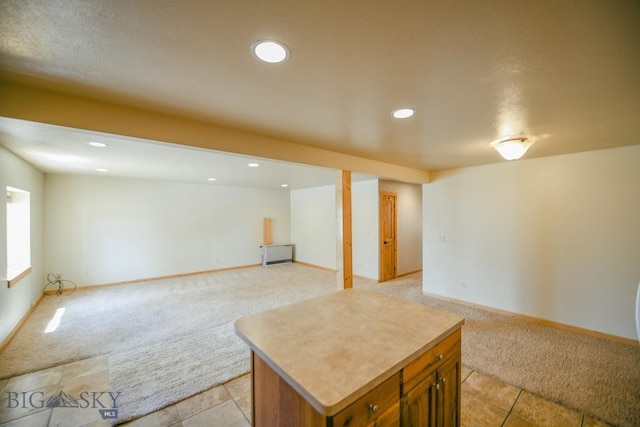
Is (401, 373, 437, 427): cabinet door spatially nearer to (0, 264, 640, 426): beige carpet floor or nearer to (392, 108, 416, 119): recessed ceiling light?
(0, 264, 640, 426): beige carpet floor

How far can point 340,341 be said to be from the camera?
1298 millimetres

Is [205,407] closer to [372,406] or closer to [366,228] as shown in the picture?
[372,406]

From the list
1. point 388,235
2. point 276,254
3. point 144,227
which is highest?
point 144,227

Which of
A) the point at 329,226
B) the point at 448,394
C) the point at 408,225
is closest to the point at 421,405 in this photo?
the point at 448,394

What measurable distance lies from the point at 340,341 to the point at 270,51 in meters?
1.50

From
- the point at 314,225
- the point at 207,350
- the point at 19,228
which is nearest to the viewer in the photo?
the point at 207,350

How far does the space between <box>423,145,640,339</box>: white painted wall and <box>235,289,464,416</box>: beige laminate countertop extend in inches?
118

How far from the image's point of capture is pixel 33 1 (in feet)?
3.05

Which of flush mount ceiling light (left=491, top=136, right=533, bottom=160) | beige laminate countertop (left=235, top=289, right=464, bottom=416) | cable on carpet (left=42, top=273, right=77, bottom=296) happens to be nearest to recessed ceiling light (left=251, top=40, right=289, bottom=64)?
beige laminate countertop (left=235, top=289, right=464, bottom=416)

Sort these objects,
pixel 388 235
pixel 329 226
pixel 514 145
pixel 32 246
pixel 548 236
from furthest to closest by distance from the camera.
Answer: pixel 329 226 → pixel 388 235 → pixel 32 246 → pixel 548 236 → pixel 514 145

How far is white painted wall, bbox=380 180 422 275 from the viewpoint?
244 inches

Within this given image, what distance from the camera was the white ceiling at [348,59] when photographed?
3.28 ft

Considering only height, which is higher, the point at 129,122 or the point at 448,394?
the point at 129,122

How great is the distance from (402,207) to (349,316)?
5088mm
